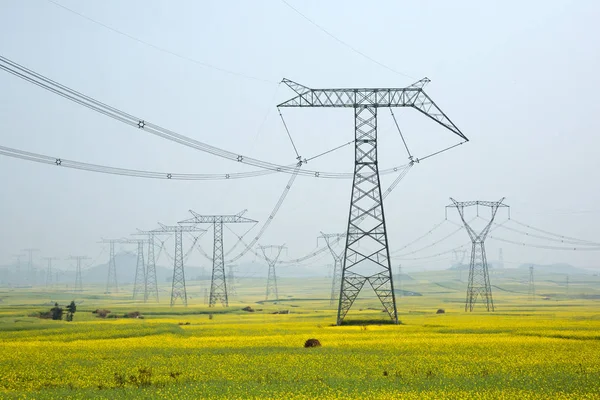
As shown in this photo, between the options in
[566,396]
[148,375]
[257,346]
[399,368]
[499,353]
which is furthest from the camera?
[257,346]

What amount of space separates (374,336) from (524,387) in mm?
26457

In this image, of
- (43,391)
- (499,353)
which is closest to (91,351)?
(43,391)

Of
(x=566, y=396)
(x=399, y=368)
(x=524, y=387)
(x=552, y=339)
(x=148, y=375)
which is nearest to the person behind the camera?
(x=566, y=396)

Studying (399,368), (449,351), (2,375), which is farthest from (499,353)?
(2,375)

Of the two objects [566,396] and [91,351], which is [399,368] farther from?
[91,351]

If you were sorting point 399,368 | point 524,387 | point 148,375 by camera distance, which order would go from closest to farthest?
point 524,387
point 148,375
point 399,368

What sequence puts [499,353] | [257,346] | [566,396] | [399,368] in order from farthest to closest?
[257,346] → [499,353] → [399,368] → [566,396]

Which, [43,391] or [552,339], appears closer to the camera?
[43,391]

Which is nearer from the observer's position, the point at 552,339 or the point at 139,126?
the point at 139,126

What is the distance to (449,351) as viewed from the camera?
4459 centimetres

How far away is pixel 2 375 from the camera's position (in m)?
34.5

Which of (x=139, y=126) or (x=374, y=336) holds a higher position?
(x=139, y=126)

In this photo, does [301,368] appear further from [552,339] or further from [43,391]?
[552,339]

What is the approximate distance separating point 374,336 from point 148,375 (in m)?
26.3
